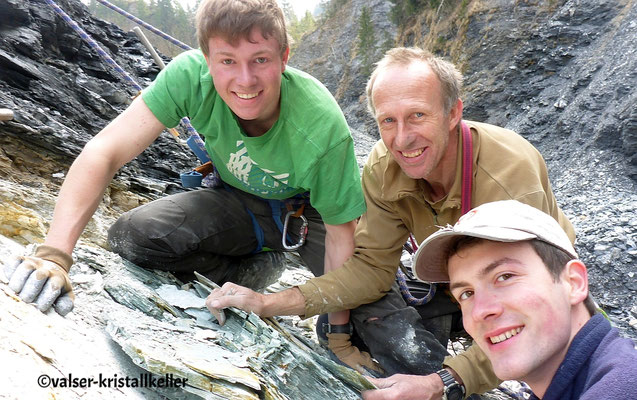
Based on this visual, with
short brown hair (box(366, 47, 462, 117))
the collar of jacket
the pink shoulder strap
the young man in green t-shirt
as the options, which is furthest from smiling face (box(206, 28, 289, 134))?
the pink shoulder strap

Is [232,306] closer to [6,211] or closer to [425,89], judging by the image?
[425,89]

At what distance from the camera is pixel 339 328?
415cm

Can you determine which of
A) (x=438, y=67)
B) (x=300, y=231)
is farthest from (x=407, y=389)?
(x=438, y=67)

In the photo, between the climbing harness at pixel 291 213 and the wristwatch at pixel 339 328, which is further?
the climbing harness at pixel 291 213

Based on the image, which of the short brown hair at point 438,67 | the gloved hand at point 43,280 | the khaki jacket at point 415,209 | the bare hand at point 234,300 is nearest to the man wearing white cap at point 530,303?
the khaki jacket at point 415,209

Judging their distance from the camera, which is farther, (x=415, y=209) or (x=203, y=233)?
(x=203, y=233)

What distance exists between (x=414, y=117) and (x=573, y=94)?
462 inches

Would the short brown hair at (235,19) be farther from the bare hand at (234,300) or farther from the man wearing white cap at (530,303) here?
the man wearing white cap at (530,303)

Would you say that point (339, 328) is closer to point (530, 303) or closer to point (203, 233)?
point (203, 233)

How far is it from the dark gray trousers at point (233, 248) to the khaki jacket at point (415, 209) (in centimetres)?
33

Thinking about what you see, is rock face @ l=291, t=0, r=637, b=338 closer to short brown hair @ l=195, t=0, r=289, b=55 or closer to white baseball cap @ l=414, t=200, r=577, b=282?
white baseball cap @ l=414, t=200, r=577, b=282

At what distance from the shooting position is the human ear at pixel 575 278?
2.17m

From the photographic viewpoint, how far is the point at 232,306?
10.8ft

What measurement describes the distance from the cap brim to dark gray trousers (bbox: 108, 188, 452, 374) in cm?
123
